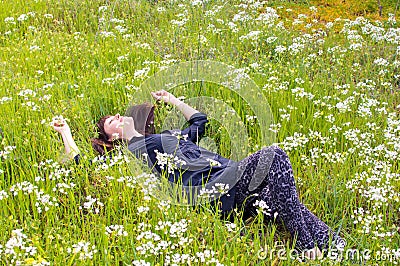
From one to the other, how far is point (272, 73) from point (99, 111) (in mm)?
2149

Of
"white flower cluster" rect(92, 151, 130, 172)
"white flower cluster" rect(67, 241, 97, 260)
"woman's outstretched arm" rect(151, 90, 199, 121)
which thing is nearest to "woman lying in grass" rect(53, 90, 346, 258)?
"white flower cluster" rect(92, 151, 130, 172)

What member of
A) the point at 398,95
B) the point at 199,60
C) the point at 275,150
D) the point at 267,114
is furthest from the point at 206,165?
the point at 398,95

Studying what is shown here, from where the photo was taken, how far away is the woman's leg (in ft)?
12.4

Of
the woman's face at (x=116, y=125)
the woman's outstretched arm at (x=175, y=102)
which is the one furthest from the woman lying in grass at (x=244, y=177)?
the woman's outstretched arm at (x=175, y=102)

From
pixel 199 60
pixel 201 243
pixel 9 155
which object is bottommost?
pixel 201 243

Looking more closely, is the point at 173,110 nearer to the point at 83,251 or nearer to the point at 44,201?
the point at 44,201

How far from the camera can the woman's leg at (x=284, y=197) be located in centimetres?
377

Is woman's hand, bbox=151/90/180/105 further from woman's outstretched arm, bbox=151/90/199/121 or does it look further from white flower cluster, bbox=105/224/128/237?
white flower cluster, bbox=105/224/128/237

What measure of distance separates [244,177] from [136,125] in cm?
155

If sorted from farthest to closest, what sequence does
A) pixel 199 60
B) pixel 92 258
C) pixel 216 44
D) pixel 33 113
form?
pixel 216 44 → pixel 199 60 → pixel 33 113 → pixel 92 258

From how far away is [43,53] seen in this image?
6.60 metres

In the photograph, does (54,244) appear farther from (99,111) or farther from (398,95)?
(398,95)

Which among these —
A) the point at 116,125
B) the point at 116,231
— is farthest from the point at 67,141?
the point at 116,231

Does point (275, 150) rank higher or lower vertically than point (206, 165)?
higher
